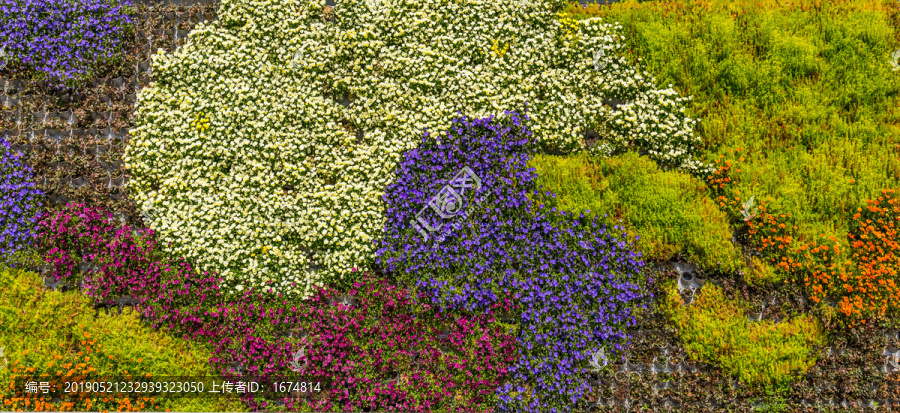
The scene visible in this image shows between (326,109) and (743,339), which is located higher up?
(326,109)

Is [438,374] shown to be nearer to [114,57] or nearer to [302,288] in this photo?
[302,288]

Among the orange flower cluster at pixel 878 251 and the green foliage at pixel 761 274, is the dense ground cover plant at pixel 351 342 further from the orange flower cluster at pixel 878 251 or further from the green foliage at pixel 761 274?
the orange flower cluster at pixel 878 251

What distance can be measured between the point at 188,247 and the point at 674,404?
6539mm

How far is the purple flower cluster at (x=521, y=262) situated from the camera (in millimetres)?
6625

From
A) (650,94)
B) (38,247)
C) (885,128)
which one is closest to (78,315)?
(38,247)

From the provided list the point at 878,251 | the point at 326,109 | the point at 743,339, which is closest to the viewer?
the point at 743,339

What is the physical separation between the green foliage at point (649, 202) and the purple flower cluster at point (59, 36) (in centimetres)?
669

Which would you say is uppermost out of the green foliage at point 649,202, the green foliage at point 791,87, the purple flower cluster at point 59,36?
the purple flower cluster at point 59,36

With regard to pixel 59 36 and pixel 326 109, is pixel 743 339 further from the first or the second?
pixel 59 36

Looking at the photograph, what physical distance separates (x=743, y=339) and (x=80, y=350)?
27.6ft

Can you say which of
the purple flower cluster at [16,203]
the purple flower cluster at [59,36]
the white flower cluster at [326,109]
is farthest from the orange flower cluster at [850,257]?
the purple flower cluster at [16,203]

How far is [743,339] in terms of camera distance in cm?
661

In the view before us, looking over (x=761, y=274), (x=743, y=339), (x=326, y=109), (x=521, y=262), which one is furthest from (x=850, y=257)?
(x=326, y=109)

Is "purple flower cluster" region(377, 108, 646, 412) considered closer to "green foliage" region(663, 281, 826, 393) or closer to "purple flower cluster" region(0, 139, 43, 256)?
"green foliage" region(663, 281, 826, 393)
